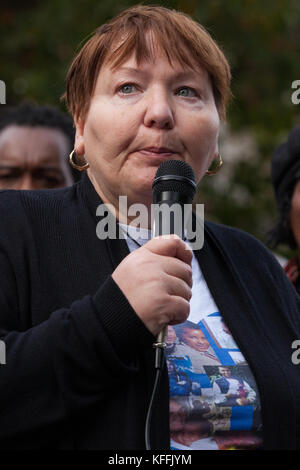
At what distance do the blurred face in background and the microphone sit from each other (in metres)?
1.80

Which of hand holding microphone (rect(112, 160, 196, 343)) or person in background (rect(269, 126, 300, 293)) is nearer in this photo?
hand holding microphone (rect(112, 160, 196, 343))

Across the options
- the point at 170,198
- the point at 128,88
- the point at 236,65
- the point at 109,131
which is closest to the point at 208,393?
the point at 170,198

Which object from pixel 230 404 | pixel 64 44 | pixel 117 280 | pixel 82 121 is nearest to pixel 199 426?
pixel 230 404

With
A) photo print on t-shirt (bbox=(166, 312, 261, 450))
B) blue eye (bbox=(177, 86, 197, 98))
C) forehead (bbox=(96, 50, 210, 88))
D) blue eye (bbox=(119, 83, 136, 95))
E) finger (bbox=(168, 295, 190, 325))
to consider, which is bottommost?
photo print on t-shirt (bbox=(166, 312, 261, 450))

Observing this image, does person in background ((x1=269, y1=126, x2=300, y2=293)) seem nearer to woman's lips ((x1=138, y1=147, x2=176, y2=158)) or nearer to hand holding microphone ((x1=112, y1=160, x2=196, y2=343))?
woman's lips ((x1=138, y1=147, x2=176, y2=158))

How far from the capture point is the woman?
65.9 inches

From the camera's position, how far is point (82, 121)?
2.24 m

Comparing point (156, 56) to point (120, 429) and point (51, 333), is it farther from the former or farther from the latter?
point (120, 429)

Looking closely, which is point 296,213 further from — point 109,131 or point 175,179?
point 175,179

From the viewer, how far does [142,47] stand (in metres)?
2.08

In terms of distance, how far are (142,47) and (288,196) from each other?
2.07m

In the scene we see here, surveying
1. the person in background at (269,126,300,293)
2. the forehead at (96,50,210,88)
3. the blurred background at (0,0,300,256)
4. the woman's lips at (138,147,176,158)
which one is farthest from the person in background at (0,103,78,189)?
the blurred background at (0,0,300,256)

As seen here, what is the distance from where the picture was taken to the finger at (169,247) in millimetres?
1646

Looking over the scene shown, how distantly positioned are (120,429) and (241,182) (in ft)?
17.8
